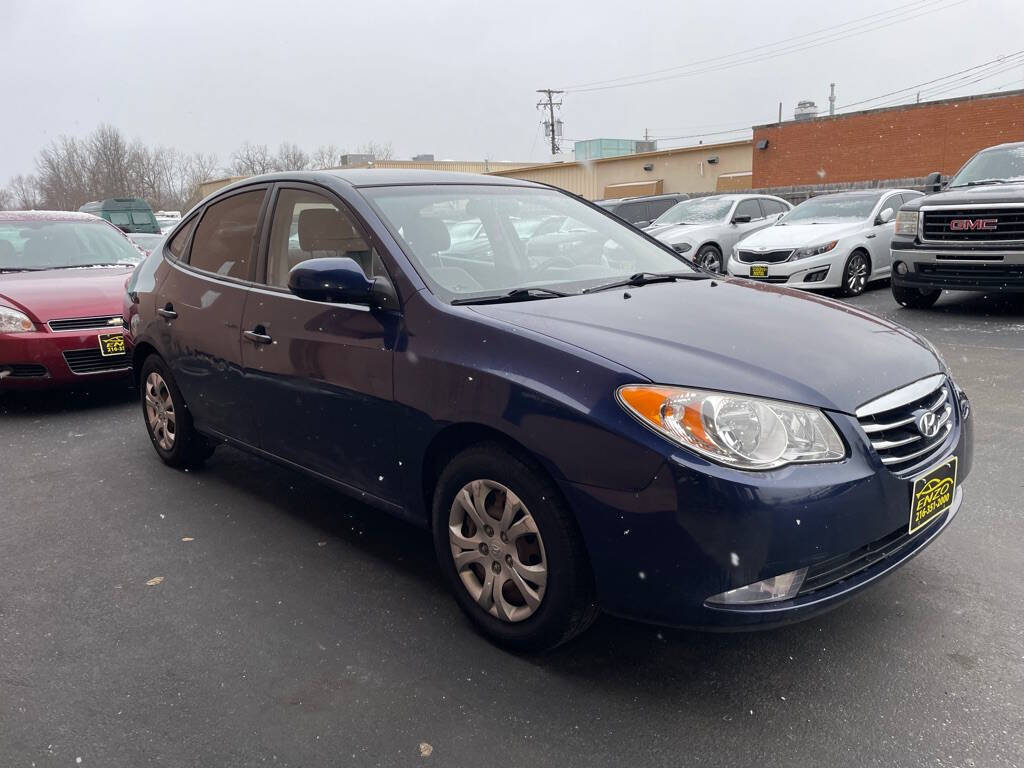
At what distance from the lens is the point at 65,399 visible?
22.8 feet

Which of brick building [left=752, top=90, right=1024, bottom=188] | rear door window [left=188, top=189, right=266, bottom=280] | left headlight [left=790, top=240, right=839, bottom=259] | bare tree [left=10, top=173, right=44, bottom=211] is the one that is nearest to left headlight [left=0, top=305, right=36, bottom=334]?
rear door window [left=188, top=189, right=266, bottom=280]

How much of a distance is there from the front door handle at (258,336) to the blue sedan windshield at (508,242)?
0.79m

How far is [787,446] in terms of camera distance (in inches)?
91.0

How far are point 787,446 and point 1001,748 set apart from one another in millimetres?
980

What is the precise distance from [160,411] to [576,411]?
3.34m

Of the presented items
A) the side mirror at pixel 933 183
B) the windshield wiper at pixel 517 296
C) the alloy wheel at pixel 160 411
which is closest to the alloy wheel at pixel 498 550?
the windshield wiper at pixel 517 296

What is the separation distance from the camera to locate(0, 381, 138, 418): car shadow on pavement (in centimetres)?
657

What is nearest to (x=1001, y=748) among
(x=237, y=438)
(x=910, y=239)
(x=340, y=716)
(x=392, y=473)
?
(x=340, y=716)

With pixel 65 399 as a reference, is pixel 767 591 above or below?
above

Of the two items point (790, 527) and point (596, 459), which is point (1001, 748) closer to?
point (790, 527)

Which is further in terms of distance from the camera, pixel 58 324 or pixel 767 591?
pixel 58 324

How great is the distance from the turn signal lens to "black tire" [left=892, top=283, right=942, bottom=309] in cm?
793

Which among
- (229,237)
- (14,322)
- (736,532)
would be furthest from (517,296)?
(14,322)

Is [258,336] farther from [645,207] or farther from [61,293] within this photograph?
[645,207]
